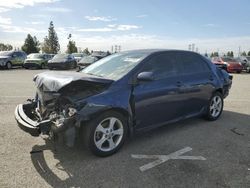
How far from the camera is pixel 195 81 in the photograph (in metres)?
5.57

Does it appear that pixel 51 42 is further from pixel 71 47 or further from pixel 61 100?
pixel 61 100

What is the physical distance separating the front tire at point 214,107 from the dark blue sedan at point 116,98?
40 centimetres

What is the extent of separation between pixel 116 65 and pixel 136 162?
180cm

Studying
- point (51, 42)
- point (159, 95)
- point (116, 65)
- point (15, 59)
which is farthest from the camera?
point (51, 42)

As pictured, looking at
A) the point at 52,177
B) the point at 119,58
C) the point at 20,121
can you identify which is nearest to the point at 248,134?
the point at 119,58

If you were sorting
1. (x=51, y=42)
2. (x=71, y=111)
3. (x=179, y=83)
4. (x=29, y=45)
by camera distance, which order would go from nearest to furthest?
1. (x=71, y=111)
2. (x=179, y=83)
3. (x=29, y=45)
4. (x=51, y=42)

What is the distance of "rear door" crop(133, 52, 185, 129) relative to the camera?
14.7 ft

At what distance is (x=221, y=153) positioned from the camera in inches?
172

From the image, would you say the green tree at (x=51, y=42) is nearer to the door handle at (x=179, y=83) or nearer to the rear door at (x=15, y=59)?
the rear door at (x=15, y=59)

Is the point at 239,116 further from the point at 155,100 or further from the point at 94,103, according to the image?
the point at 94,103

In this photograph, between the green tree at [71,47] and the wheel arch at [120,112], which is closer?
the wheel arch at [120,112]

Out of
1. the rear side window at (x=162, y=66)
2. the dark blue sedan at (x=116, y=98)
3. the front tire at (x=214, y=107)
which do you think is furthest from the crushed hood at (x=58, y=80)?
the front tire at (x=214, y=107)

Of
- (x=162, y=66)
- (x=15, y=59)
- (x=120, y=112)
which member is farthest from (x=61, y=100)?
(x=15, y=59)

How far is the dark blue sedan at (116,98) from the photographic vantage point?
382 cm
